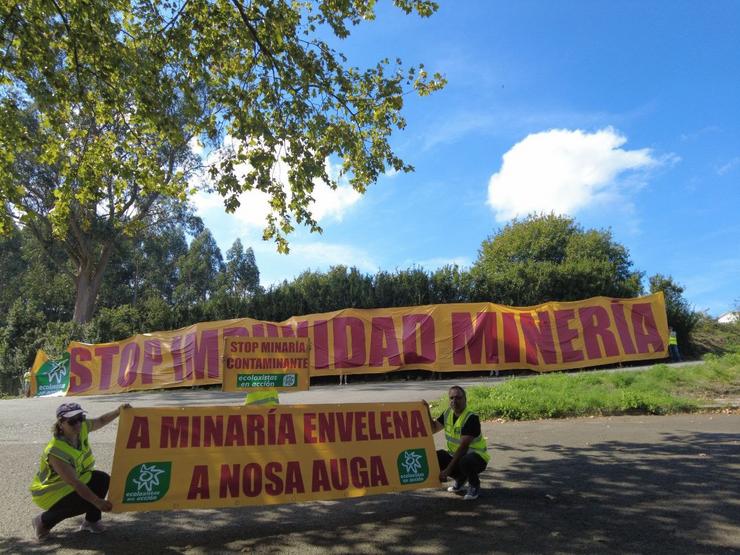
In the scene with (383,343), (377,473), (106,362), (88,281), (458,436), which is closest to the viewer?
(377,473)

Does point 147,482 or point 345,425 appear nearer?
point 147,482

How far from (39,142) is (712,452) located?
35.4 feet

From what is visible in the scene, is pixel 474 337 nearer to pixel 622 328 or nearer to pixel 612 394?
pixel 622 328

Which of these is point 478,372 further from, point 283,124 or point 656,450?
point 283,124

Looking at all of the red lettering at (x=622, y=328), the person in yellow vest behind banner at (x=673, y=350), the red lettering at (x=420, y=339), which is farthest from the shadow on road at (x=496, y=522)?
the person in yellow vest behind banner at (x=673, y=350)

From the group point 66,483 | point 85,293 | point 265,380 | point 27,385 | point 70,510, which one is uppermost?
point 85,293

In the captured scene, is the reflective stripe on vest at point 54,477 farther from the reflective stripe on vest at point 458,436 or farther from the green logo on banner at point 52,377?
the green logo on banner at point 52,377

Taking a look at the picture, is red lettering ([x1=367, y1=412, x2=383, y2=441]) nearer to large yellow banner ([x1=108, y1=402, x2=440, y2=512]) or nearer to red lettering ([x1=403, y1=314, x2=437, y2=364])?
large yellow banner ([x1=108, y1=402, x2=440, y2=512])

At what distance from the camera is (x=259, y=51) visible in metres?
8.50

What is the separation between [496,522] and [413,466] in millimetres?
940

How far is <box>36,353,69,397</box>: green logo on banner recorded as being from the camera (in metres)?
18.4

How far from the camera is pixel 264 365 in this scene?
6.16m

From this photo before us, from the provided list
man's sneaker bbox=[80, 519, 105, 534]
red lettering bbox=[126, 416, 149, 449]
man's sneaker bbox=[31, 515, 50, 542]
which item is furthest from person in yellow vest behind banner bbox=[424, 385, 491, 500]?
man's sneaker bbox=[31, 515, 50, 542]

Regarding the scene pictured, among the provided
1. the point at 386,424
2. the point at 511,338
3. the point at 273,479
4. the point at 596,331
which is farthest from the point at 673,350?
the point at 273,479
